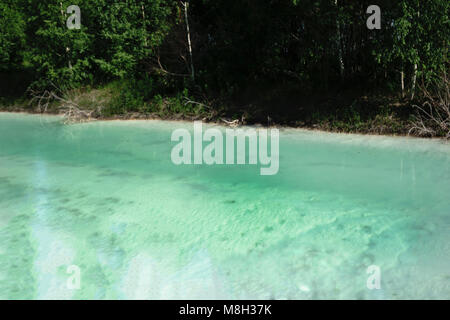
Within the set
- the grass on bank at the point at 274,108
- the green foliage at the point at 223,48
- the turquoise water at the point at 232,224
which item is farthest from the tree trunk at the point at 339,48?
the turquoise water at the point at 232,224

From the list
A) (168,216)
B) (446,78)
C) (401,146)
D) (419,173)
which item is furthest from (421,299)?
(446,78)

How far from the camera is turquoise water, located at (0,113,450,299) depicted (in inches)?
193

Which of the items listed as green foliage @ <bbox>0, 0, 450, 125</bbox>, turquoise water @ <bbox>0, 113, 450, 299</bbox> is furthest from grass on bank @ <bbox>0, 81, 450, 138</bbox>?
turquoise water @ <bbox>0, 113, 450, 299</bbox>

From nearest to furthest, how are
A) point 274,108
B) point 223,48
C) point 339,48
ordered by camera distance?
point 339,48 → point 274,108 → point 223,48

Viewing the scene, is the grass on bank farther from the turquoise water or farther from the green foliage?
the turquoise water

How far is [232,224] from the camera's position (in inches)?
255

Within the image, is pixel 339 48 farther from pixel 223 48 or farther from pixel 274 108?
pixel 223 48

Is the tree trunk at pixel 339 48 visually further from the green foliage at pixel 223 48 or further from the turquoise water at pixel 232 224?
the turquoise water at pixel 232 224

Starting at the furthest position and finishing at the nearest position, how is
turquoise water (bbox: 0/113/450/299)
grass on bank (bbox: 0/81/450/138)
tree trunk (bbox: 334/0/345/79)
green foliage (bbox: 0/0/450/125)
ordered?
tree trunk (bbox: 334/0/345/79)
grass on bank (bbox: 0/81/450/138)
green foliage (bbox: 0/0/450/125)
turquoise water (bbox: 0/113/450/299)

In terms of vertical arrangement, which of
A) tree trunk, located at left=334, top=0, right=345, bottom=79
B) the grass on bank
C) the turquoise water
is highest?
tree trunk, located at left=334, top=0, right=345, bottom=79

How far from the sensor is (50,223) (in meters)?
6.64

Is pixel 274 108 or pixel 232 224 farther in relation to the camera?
pixel 274 108

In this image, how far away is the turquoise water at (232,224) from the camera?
4898mm

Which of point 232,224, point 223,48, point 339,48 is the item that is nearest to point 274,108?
point 339,48
